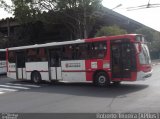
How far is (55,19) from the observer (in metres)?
41.9

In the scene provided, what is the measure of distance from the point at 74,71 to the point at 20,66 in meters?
5.49

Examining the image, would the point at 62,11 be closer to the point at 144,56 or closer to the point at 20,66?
the point at 20,66

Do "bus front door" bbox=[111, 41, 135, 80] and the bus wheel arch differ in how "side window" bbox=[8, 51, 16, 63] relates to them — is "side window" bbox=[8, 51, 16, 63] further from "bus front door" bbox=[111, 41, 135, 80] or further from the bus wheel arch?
"bus front door" bbox=[111, 41, 135, 80]

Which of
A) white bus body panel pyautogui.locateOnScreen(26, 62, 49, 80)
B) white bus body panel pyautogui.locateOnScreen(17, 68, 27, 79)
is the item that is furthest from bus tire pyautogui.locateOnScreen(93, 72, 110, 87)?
white bus body panel pyautogui.locateOnScreen(17, 68, 27, 79)

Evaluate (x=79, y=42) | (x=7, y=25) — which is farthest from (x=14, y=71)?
(x=7, y=25)

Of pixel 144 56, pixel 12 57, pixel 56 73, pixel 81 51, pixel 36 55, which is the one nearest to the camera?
pixel 144 56

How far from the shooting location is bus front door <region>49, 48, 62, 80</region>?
825 inches

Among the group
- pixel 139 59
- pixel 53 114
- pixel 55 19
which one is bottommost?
→ pixel 53 114

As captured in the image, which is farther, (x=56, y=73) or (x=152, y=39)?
(x=152, y=39)

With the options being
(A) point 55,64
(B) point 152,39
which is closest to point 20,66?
(A) point 55,64

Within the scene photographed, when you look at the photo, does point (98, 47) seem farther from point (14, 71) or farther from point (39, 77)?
point (14, 71)

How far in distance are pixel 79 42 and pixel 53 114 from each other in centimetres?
895

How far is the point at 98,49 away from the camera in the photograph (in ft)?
61.4

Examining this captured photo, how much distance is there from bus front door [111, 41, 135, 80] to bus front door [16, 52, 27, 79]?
7.91 metres
